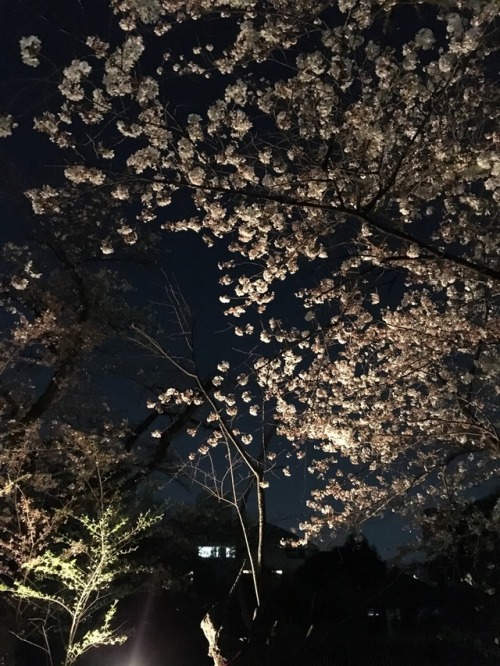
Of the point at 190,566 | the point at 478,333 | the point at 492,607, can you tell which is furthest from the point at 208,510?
the point at 478,333

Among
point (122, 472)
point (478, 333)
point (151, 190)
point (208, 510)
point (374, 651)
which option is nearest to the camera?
point (151, 190)

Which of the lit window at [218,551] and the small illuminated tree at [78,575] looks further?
the lit window at [218,551]

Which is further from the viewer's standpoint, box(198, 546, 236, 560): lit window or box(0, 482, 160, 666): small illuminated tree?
box(198, 546, 236, 560): lit window

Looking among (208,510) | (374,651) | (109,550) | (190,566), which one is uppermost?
(208,510)

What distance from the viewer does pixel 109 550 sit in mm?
11914

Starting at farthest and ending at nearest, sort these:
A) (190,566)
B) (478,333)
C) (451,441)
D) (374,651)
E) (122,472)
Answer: (190,566)
(122,472)
(374,651)
(451,441)
(478,333)

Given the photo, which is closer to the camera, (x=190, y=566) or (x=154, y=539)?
(x=154, y=539)

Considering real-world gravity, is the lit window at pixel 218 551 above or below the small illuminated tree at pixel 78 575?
above

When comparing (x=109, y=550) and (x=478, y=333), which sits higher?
(x=478, y=333)

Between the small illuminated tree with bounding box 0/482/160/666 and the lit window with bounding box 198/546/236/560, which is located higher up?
the lit window with bounding box 198/546/236/560

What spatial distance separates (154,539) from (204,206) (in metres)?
14.4

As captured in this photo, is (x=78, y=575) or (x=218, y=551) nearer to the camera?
(x=78, y=575)

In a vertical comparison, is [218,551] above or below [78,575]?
above

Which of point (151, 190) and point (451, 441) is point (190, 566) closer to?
point (451, 441)
